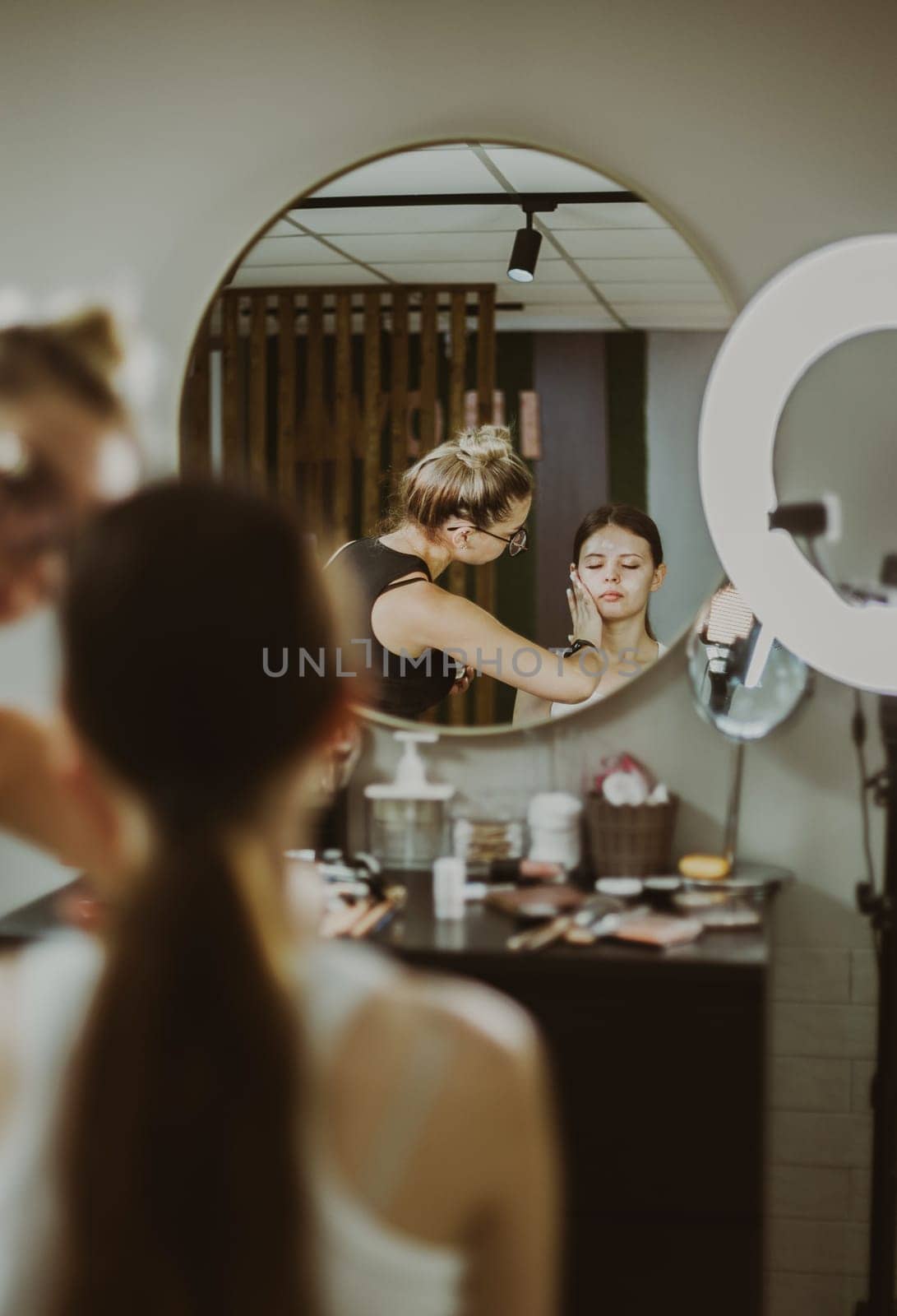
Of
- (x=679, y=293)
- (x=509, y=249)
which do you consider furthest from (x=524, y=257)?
(x=679, y=293)

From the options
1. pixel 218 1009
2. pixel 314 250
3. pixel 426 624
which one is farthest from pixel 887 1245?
pixel 314 250

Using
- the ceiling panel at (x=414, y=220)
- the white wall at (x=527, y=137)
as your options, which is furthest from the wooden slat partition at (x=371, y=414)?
the white wall at (x=527, y=137)

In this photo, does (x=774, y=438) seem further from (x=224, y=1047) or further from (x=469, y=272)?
(x=224, y=1047)

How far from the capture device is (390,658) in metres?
1.82

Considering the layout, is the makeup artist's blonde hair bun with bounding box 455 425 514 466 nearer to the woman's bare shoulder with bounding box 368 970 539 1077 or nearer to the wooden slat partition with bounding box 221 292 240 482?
the wooden slat partition with bounding box 221 292 240 482

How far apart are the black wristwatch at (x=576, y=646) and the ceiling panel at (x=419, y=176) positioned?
669 mm

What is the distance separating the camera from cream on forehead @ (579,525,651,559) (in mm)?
1754

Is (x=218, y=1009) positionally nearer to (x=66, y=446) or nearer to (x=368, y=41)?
(x=66, y=446)

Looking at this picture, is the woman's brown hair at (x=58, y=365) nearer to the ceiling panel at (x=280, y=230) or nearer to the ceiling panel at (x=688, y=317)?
the ceiling panel at (x=280, y=230)

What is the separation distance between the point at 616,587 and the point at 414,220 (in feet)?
2.02

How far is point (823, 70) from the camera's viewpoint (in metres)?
1.72

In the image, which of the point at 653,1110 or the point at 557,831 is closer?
the point at 653,1110

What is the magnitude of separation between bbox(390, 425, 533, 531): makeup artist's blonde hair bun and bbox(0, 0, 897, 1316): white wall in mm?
343

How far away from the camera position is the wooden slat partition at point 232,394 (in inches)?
71.3
